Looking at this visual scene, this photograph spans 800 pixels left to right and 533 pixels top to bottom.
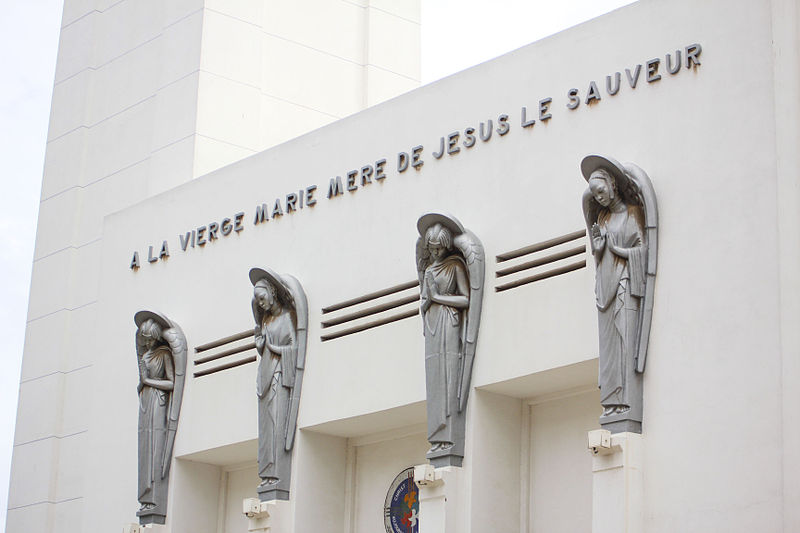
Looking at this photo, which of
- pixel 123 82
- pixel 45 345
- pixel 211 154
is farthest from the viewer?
pixel 123 82

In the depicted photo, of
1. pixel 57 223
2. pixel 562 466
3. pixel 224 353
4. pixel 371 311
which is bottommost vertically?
pixel 562 466

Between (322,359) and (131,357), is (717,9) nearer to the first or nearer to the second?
(322,359)

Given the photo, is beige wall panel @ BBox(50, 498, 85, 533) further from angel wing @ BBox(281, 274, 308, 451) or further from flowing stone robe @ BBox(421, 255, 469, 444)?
flowing stone robe @ BBox(421, 255, 469, 444)

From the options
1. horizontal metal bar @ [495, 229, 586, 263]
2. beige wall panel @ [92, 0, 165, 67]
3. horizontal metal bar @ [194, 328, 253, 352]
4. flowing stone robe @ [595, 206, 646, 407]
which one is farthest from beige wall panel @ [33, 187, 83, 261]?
flowing stone robe @ [595, 206, 646, 407]

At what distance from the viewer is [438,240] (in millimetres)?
15438

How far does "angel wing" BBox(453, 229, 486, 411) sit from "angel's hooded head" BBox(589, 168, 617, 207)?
1.74 meters

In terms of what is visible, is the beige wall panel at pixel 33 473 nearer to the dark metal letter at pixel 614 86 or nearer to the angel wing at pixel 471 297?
the angel wing at pixel 471 297

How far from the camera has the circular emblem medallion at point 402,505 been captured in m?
16.5

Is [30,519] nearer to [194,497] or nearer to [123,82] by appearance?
[194,497]

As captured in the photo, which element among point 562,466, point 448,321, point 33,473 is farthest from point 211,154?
point 562,466

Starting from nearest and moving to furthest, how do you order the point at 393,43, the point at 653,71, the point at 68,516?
the point at 653,71, the point at 68,516, the point at 393,43

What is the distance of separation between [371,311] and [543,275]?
2.51 m

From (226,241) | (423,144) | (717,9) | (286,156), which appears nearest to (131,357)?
(226,241)

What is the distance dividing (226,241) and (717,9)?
24.2ft
